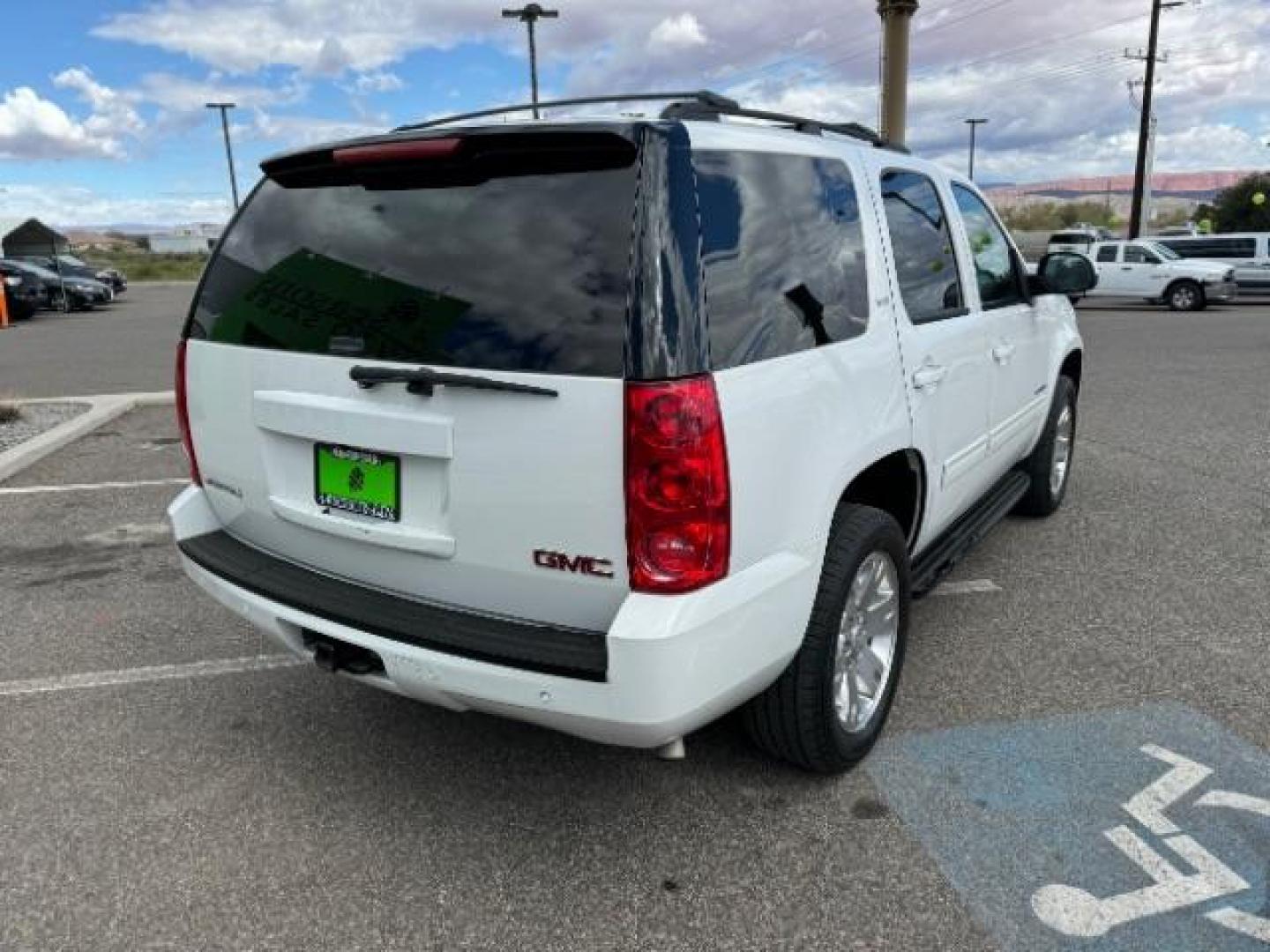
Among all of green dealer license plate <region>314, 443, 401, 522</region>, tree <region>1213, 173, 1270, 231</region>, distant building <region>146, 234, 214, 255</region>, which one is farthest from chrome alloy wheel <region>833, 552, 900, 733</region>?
distant building <region>146, 234, 214, 255</region>

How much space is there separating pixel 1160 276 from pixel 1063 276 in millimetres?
20325

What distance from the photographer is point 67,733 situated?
3324 mm

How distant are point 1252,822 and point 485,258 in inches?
99.0

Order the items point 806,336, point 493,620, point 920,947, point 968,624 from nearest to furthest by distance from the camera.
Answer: point 920,947
point 493,620
point 806,336
point 968,624

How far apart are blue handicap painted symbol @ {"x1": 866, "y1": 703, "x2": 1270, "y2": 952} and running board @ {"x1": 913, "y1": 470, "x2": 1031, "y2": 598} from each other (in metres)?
0.58

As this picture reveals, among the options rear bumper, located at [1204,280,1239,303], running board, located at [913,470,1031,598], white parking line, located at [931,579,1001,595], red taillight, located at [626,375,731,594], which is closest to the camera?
red taillight, located at [626,375,731,594]

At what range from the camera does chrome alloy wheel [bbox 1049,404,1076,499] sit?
5.41 meters

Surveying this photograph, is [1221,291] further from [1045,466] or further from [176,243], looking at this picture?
[176,243]

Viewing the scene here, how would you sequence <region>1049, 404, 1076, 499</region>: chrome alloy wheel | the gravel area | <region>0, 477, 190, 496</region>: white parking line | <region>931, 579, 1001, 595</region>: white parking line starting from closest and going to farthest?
<region>931, 579, 1001, 595</region>: white parking line < <region>1049, 404, 1076, 499</region>: chrome alloy wheel < <region>0, 477, 190, 496</region>: white parking line < the gravel area

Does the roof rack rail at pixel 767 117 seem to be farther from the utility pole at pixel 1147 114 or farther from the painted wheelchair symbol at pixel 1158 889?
the utility pole at pixel 1147 114

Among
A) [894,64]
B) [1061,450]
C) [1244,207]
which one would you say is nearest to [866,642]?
[1061,450]

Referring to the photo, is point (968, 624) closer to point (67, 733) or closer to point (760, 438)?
point (760, 438)

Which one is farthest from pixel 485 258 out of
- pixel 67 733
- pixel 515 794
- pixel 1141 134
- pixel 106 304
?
pixel 1141 134

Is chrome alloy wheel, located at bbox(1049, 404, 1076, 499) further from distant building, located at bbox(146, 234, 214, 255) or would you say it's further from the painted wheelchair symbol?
distant building, located at bbox(146, 234, 214, 255)
